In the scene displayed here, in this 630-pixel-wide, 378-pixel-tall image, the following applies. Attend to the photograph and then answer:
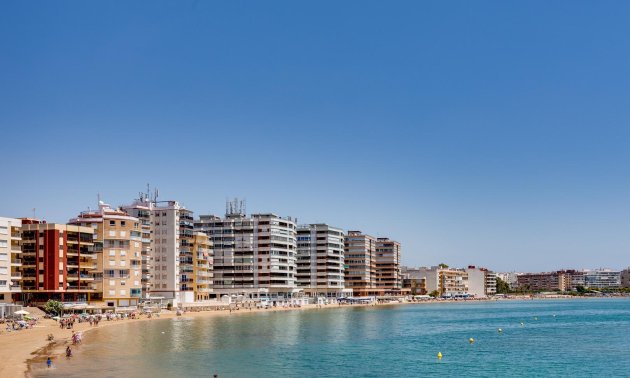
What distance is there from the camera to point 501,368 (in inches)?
2606

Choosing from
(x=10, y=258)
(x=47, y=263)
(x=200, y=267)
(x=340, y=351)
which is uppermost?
(x=10, y=258)

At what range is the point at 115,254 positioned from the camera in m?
132

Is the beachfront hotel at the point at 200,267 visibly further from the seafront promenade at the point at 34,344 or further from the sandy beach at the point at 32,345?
the sandy beach at the point at 32,345

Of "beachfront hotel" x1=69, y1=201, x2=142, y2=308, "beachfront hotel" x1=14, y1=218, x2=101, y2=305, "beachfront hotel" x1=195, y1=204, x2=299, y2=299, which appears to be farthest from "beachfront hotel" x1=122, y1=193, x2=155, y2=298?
"beachfront hotel" x1=195, y1=204, x2=299, y2=299

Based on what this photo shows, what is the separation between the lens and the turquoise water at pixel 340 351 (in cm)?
6241

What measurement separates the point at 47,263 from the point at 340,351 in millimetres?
63456

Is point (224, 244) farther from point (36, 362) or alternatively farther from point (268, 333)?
point (36, 362)

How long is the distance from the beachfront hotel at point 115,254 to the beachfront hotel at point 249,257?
59422 mm

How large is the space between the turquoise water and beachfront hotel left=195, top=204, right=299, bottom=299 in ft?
255

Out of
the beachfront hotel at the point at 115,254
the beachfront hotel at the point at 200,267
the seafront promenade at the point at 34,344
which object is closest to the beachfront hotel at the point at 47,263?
the beachfront hotel at the point at 115,254

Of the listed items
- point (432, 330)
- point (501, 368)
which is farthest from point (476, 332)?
point (501, 368)

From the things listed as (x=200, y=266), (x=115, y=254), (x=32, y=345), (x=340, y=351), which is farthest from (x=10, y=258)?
(x=340, y=351)

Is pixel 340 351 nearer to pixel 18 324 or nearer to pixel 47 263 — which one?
pixel 18 324

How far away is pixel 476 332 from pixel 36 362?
6838 centimetres
